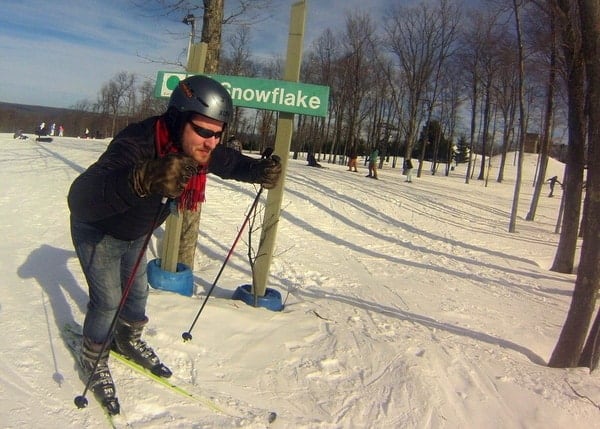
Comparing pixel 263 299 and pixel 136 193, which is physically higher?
pixel 136 193

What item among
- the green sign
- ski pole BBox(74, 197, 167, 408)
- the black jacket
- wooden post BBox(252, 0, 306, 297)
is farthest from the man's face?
the green sign

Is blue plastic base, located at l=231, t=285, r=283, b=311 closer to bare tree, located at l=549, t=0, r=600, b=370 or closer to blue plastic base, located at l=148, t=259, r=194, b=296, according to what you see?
blue plastic base, located at l=148, t=259, r=194, b=296

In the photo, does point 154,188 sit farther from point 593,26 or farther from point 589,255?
point 593,26

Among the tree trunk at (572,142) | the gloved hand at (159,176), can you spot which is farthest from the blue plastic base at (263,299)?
the tree trunk at (572,142)

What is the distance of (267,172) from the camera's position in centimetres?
308

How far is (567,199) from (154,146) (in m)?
9.65

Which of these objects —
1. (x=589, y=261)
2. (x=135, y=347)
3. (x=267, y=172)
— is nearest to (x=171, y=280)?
(x=135, y=347)

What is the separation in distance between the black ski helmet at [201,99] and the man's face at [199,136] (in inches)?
1.5

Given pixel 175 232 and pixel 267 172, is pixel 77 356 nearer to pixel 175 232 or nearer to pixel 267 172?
pixel 267 172

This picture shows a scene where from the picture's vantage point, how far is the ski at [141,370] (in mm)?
2897

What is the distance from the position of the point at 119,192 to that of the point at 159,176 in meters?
0.21

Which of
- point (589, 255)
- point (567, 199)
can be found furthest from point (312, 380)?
point (567, 199)

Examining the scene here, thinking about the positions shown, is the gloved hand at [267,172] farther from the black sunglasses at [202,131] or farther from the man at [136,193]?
the black sunglasses at [202,131]

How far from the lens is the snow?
9.56ft
